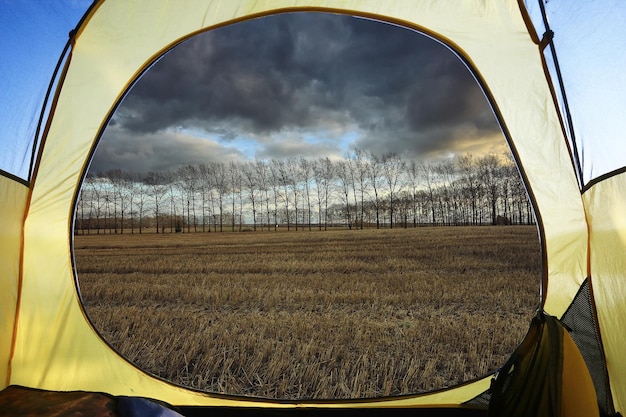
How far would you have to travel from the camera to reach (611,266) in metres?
2.36

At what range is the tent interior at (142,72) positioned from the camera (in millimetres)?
2504

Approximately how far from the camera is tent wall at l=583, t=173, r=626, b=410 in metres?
2.27

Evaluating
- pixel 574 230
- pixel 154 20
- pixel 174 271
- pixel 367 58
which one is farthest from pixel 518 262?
pixel 367 58

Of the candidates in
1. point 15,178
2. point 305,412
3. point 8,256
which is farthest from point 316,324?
point 15,178

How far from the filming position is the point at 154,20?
288 centimetres

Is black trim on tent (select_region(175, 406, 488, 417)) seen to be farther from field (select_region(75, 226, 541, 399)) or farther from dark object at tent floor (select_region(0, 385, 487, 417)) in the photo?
field (select_region(75, 226, 541, 399))

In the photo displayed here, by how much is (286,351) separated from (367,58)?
134 feet

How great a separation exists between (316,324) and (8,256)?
493cm

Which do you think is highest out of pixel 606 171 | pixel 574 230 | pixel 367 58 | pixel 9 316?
pixel 367 58

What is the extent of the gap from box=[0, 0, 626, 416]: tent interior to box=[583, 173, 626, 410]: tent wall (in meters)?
0.01

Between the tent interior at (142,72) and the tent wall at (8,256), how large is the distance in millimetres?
11

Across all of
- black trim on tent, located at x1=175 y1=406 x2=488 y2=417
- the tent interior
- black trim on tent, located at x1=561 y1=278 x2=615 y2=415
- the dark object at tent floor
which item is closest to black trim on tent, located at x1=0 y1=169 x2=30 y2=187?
the tent interior

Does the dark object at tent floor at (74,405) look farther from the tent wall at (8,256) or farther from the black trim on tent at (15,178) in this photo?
the black trim on tent at (15,178)

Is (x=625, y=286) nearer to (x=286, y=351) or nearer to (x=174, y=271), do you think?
(x=286, y=351)
